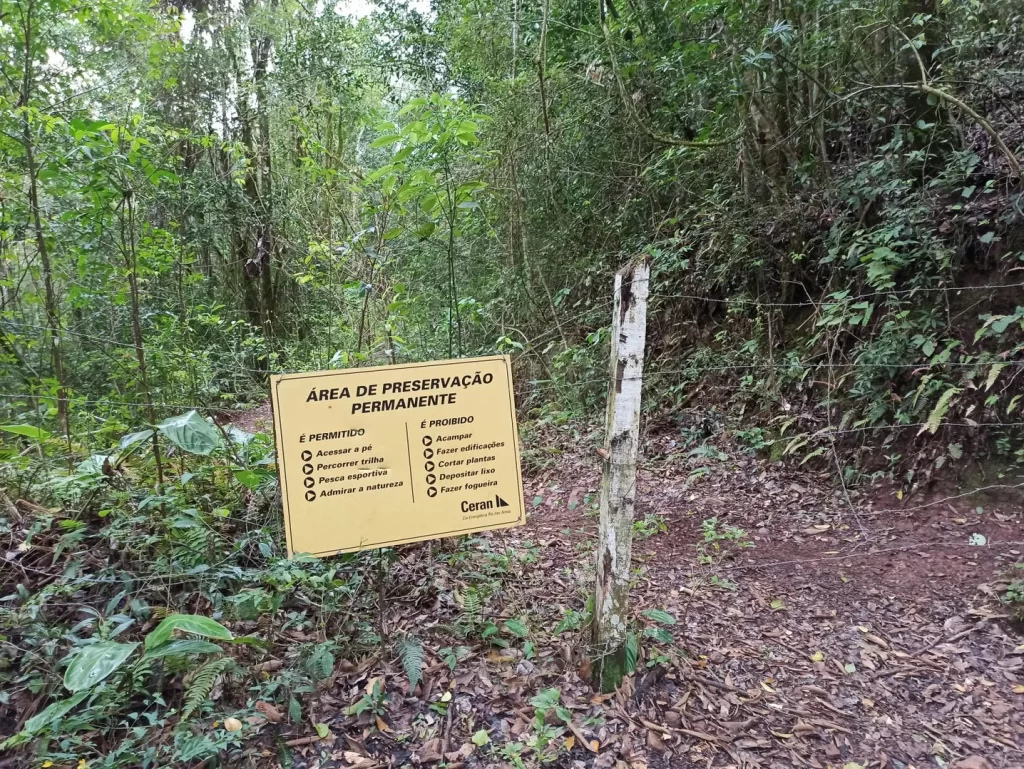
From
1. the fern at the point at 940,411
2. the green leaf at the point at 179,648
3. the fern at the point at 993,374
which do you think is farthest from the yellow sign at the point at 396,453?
the fern at the point at 993,374

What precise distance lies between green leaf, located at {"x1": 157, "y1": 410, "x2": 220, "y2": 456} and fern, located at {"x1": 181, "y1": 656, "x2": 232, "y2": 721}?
2.88 ft

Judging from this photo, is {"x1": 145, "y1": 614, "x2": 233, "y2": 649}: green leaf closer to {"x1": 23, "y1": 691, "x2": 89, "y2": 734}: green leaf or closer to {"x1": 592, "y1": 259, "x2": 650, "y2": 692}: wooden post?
{"x1": 23, "y1": 691, "x2": 89, "y2": 734}: green leaf

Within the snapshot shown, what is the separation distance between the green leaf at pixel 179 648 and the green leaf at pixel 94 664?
0.09 meters

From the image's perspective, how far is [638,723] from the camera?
8.04ft

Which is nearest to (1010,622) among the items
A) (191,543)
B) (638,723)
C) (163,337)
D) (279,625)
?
(638,723)

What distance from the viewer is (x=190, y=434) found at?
2.54 metres

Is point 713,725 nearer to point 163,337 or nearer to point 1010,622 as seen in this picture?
point 1010,622

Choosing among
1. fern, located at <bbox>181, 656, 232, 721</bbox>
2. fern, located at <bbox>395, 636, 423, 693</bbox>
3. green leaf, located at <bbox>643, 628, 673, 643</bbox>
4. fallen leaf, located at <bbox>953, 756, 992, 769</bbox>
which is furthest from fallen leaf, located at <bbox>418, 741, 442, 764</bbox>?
fallen leaf, located at <bbox>953, 756, 992, 769</bbox>

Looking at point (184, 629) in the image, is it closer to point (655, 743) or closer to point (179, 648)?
point (179, 648)

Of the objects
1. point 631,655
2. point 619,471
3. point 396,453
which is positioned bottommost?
point 631,655

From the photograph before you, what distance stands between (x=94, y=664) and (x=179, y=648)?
259 millimetres

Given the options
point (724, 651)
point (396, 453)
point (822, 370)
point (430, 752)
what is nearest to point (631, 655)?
point (724, 651)

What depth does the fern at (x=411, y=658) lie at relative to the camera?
2.48 meters

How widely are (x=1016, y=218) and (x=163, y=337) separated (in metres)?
7.57
